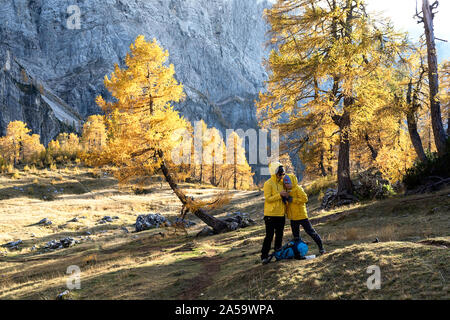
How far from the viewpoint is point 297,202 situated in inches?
241

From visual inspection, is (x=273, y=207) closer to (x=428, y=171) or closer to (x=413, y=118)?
(x=428, y=171)

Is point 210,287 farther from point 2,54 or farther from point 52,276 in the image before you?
point 2,54

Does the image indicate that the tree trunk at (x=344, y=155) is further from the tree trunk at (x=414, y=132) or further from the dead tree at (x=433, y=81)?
the dead tree at (x=433, y=81)

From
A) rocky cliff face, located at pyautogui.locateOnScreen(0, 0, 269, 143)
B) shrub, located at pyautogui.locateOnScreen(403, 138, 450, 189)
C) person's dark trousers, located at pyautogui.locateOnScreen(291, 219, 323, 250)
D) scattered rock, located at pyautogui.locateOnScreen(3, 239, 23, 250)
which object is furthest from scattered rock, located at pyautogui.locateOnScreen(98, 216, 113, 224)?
rocky cliff face, located at pyautogui.locateOnScreen(0, 0, 269, 143)

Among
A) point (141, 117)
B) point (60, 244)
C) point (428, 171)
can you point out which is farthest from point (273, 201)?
point (60, 244)

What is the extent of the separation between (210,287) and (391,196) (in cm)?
1081

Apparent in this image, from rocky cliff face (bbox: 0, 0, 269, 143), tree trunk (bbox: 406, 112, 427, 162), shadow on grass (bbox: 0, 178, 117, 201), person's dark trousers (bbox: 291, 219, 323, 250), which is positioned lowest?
shadow on grass (bbox: 0, 178, 117, 201)

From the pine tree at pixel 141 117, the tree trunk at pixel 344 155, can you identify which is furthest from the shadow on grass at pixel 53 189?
the tree trunk at pixel 344 155

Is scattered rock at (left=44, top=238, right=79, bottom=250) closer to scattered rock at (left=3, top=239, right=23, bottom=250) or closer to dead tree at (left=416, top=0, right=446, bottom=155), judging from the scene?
scattered rock at (left=3, top=239, right=23, bottom=250)

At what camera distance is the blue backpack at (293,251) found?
584 centimetres

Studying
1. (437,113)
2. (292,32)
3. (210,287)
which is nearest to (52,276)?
(210,287)

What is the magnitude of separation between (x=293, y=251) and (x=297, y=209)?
876mm

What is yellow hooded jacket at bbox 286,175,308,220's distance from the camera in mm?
6027

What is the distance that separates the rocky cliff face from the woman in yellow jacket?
119 m
